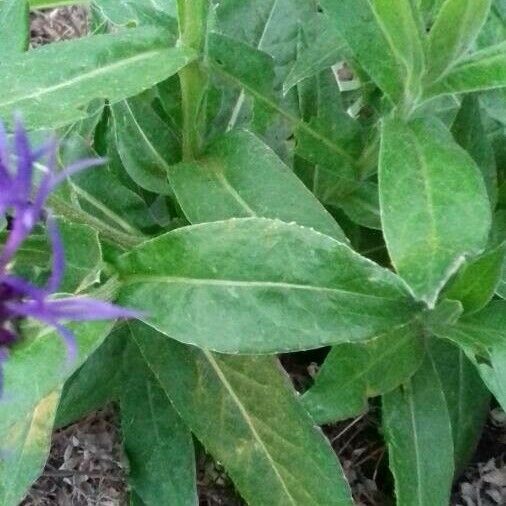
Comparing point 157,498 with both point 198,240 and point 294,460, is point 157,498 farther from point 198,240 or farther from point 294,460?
point 198,240

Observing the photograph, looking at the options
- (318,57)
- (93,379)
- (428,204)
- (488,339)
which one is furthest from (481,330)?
(93,379)

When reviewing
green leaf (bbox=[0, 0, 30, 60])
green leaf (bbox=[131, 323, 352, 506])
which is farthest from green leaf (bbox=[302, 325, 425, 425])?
green leaf (bbox=[0, 0, 30, 60])

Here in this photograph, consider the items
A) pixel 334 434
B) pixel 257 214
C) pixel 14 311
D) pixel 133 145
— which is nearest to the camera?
pixel 14 311

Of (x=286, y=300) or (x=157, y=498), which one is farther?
(x=157, y=498)

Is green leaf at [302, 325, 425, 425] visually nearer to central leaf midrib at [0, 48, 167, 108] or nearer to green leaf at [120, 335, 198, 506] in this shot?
green leaf at [120, 335, 198, 506]

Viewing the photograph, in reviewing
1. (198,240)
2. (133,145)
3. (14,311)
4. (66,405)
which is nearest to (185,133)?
(133,145)

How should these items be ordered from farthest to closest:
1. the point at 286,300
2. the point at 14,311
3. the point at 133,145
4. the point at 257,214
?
the point at 133,145, the point at 257,214, the point at 286,300, the point at 14,311

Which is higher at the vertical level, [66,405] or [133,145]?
[133,145]
